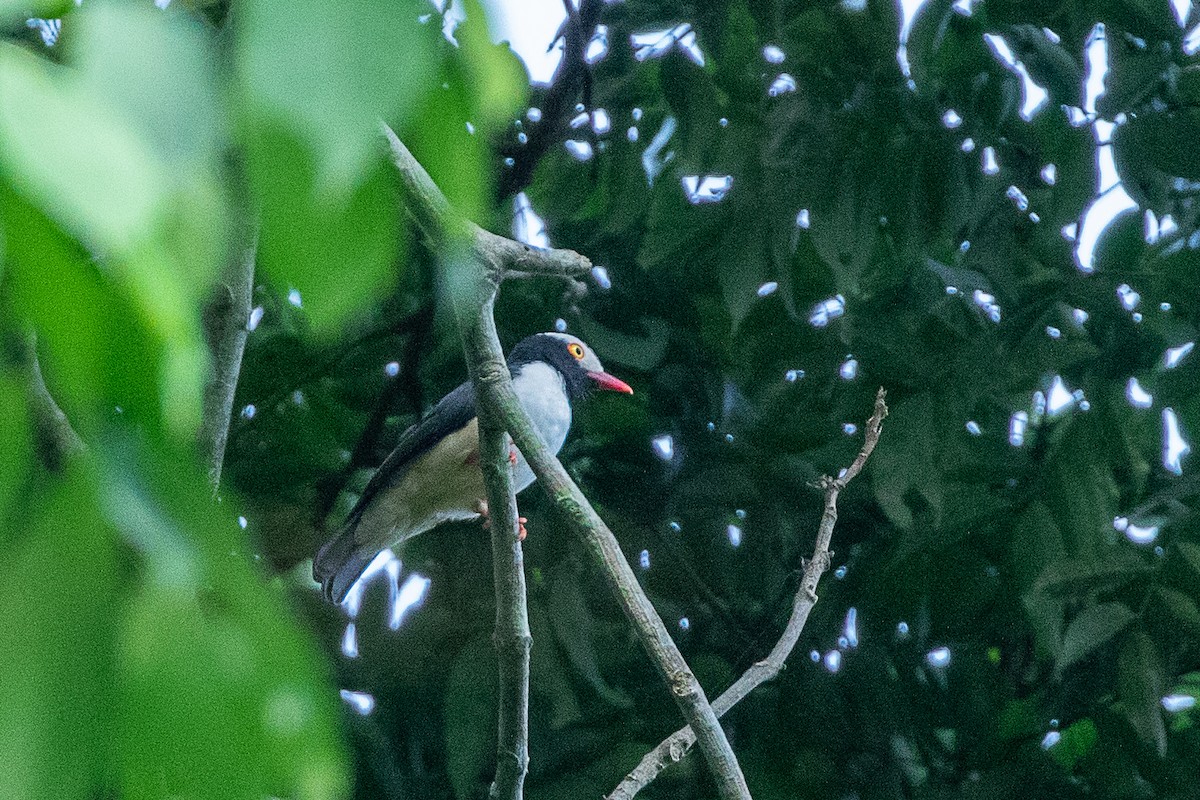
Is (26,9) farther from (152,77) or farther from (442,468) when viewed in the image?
(442,468)

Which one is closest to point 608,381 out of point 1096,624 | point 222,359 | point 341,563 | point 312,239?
point 341,563

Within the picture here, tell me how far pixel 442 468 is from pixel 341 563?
0.49m

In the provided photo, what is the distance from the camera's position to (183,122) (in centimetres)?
56

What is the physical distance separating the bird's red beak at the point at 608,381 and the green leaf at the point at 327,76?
14.3 feet

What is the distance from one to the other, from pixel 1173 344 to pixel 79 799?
3.48 meters

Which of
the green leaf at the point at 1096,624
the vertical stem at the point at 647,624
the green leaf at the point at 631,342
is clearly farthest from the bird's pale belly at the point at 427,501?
the vertical stem at the point at 647,624

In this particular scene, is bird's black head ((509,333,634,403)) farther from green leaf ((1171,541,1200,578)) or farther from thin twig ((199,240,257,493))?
thin twig ((199,240,257,493))

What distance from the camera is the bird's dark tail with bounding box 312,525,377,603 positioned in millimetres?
4762

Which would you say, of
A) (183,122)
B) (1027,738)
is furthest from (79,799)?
(1027,738)

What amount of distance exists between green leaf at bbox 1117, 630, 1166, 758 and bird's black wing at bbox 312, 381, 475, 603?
212 cm

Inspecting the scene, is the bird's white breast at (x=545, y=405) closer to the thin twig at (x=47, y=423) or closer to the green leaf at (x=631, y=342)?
the green leaf at (x=631, y=342)

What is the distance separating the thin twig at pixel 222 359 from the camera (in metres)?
2.24

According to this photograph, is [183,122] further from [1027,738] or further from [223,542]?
Answer: [1027,738]

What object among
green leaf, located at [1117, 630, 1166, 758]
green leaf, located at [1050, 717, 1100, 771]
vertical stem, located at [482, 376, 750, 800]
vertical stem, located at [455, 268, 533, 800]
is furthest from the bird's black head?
vertical stem, located at [482, 376, 750, 800]
